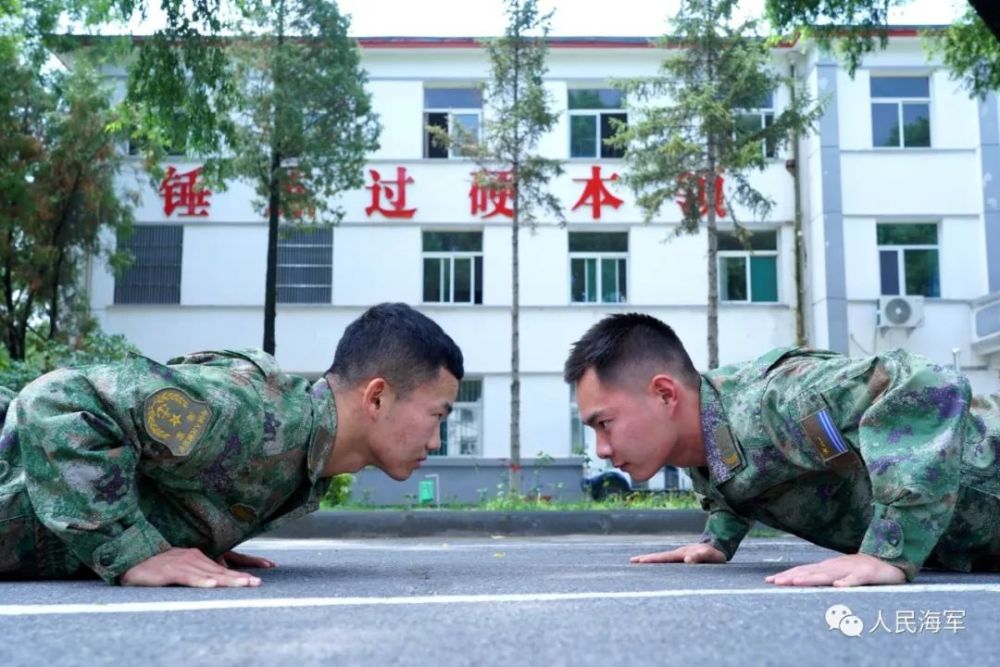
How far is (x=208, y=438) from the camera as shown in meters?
2.50

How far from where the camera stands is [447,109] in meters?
18.1

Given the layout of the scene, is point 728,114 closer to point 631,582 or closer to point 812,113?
point 812,113

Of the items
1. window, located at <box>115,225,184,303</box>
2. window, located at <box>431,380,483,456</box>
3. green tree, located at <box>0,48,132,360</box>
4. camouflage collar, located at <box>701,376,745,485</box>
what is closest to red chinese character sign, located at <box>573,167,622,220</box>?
window, located at <box>431,380,483,456</box>

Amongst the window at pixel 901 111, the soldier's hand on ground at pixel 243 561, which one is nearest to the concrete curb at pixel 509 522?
the soldier's hand on ground at pixel 243 561

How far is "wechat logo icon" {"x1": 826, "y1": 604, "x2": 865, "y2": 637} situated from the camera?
55.2 inches

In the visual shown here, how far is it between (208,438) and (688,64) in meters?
11.1

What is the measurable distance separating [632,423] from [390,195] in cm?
1505

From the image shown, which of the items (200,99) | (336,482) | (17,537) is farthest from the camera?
(336,482)

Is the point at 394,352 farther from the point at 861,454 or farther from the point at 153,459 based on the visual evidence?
the point at 861,454

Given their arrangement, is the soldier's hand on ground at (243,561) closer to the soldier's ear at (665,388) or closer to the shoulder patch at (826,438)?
the soldier's ear at (665,388)

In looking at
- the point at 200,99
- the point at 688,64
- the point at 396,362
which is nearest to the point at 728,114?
the point at 688,64

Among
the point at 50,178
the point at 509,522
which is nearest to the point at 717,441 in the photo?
the point at 509,522

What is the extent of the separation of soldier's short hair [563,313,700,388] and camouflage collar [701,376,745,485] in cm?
8

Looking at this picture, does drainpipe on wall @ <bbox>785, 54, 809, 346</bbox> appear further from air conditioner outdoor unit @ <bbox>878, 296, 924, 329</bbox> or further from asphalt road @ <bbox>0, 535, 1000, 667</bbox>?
asphalt road @ <bbox>0, 535, 1000, 667</bbox>
